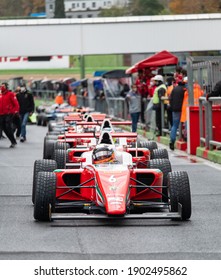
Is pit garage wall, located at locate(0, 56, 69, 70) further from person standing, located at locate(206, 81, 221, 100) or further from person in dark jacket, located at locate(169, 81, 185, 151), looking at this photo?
person standing, located at locate(206, 81, 221, 100)

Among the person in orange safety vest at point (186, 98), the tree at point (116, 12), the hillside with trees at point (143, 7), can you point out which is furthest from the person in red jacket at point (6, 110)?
the tree at point (116, 12)

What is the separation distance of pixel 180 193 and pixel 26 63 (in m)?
89.9

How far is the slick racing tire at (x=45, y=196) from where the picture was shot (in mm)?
12750

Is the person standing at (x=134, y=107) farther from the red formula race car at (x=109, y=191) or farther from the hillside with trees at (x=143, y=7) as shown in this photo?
the hillside with trees at (x=143, y=7)

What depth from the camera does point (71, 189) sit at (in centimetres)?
1340

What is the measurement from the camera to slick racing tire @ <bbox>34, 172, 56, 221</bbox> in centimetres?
1275

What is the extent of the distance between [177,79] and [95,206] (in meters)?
15.5

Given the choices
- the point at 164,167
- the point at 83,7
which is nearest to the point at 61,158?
the point at 164,167

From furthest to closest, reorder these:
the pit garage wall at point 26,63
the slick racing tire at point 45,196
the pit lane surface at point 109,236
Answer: the pit garage wall at point 26,63 < the slick racing tire at point 45,196 < the pit lane surface at point 109,236

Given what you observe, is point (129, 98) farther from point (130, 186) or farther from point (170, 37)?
point (130, 186)

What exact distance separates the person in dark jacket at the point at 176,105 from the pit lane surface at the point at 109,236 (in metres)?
10.4

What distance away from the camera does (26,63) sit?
102 meters
